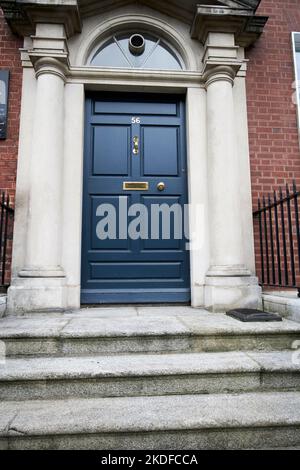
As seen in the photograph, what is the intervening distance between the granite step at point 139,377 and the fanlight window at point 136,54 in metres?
3.68

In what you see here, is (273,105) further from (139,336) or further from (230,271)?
(139,336)

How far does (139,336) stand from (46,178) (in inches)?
81.4

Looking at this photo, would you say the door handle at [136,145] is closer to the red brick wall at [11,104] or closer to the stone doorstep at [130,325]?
the red brick wall at [11,104]

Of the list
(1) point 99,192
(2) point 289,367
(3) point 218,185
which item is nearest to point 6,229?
(1) point 99,192

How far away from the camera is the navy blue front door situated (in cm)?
406

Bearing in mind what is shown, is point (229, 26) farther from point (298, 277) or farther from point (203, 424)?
point (203, 424)

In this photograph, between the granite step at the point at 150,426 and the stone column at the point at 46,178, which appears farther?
the stone column at the point at 46,178

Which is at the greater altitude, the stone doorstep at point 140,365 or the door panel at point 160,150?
the door panel at point 160,150

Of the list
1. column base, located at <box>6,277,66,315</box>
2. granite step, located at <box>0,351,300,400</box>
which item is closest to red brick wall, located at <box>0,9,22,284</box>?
column base, located at <box>6,277,66,315</box>

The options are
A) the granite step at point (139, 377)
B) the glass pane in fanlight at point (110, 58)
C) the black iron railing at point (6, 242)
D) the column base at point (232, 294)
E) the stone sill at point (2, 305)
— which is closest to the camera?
the granite step at point (139, 377)

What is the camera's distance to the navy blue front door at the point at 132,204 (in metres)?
4.06

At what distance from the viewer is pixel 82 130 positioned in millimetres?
4094

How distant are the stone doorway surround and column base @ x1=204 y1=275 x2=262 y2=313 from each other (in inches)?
0.4

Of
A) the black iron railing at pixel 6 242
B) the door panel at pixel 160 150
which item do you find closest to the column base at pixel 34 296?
the black iron railing at pixel 6 242
